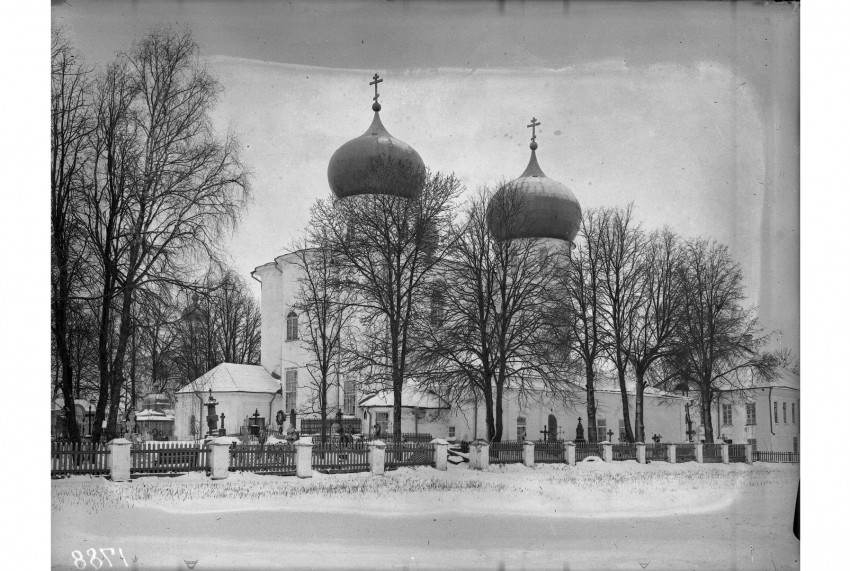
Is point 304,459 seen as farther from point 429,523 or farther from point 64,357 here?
point 64,357

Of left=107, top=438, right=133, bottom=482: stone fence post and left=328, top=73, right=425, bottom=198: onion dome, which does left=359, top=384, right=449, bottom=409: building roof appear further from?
left=107, top=438, right=133, bottom=482: stone fence post

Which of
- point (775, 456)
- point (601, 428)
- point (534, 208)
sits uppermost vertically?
point (534, 208)

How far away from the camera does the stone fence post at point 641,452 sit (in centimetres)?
960

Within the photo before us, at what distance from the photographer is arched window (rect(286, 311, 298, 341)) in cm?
1090

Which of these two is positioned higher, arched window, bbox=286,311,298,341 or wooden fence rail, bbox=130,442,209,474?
arched window, bbox=286,311,298,341

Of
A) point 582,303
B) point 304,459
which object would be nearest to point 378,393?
point 304,459

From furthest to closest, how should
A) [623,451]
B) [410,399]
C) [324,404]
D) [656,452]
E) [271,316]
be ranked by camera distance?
[324,404] < [271,316] < [410,399] < [623,451] < [656,452]

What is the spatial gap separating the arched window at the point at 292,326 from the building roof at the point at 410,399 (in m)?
1.49

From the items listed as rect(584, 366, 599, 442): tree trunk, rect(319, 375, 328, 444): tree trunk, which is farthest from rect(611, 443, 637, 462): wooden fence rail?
rect(319, 375, 328, 444): tree trunk

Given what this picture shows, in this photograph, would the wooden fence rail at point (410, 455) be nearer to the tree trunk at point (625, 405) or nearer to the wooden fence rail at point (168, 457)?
the wooden fence rail at point (168, 457)

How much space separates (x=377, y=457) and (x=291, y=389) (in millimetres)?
4331

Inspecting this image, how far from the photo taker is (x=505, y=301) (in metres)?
9.14

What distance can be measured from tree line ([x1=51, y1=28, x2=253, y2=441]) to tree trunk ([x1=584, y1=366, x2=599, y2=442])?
5.67 meters

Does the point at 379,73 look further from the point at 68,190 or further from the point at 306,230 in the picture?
the point at 68,190
